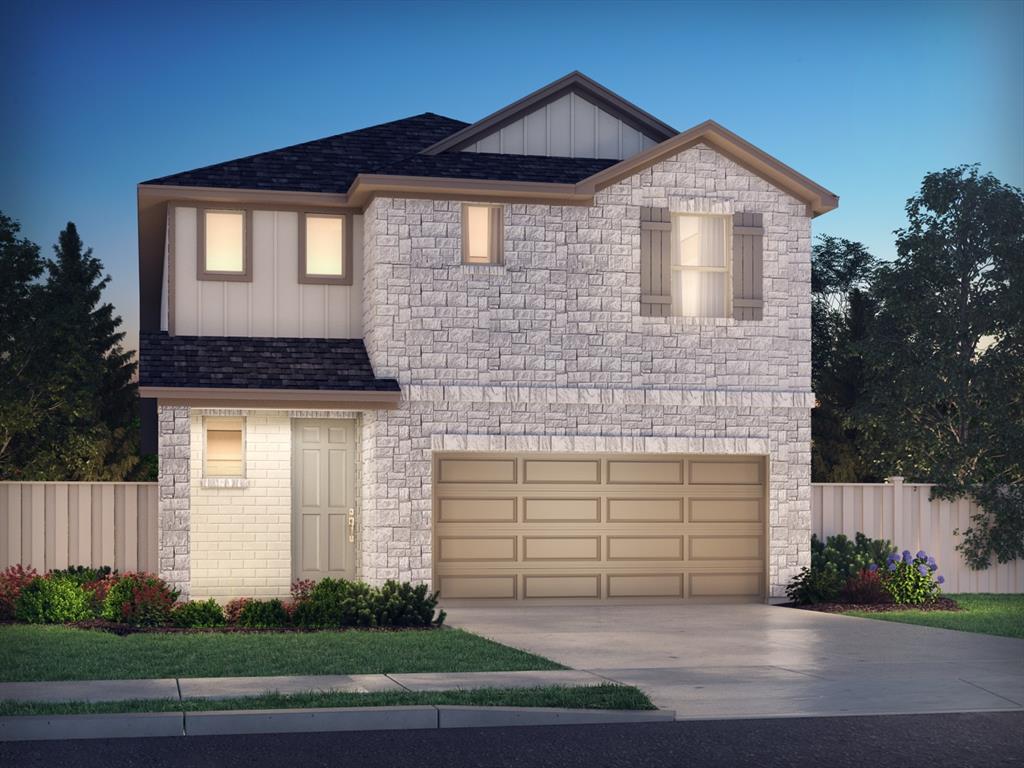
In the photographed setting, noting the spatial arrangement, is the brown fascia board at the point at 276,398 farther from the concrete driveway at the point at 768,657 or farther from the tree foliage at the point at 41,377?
the tree foliage at the point at 41,377

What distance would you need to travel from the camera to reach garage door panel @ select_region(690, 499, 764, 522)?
23.0 meters

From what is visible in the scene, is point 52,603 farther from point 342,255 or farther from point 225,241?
point 342,255

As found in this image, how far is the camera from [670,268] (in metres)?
22.8

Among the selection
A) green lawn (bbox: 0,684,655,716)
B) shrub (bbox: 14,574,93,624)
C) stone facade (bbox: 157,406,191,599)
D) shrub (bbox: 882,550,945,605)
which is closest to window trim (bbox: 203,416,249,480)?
stone facade (bbox: 157,406,191,599)

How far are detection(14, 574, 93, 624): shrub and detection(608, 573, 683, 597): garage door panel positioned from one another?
7930 mm

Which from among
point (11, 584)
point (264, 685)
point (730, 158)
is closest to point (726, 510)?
point (730, 158)

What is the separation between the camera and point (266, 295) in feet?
75.7

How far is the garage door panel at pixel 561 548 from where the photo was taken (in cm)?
2239

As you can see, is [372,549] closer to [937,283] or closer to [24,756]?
[24,756]

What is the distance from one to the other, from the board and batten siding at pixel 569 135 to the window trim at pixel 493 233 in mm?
2074

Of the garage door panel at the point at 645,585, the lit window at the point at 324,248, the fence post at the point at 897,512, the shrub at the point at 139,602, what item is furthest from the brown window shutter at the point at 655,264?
the shrub at the point at 139,602

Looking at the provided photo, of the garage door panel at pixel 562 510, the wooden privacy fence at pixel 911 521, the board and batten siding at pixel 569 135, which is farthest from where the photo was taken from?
the wooden privacy fence at pixel 911 521

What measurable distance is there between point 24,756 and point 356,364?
1258 centimetres

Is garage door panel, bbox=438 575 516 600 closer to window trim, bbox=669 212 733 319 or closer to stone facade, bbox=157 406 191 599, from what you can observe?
stone facade, bbox=157 406 191 599
